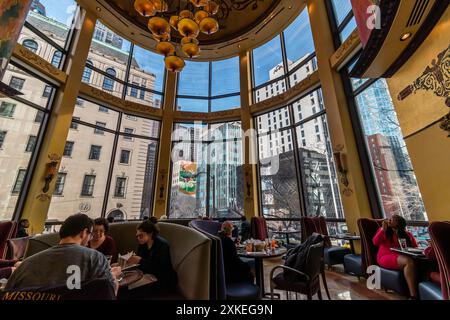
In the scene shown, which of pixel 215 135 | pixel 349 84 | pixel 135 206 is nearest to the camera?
pixel 349 84

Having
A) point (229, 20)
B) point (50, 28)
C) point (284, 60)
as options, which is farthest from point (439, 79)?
point (50, 28)

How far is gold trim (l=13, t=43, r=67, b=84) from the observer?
15.7 ft

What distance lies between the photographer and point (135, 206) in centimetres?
679

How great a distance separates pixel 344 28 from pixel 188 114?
19.1 feet

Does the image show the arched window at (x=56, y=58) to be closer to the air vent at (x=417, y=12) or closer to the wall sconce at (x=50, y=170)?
the wall sconce at (x=50, y=170)

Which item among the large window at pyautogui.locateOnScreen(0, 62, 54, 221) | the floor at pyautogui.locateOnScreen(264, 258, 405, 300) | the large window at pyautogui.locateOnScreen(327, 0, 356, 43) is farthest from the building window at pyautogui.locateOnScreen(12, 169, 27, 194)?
the large window at pyautogui.locateOnScreen(327, 0, 356, 43)

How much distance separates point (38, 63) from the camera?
202 inches

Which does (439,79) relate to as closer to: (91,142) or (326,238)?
(326,238)

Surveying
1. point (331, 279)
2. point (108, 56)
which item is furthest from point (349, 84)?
point (108, 56)

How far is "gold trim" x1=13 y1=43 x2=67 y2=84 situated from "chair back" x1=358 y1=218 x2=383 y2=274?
8.25 metres

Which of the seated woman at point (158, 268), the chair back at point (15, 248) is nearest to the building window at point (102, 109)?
the chair back at point (15, 248)

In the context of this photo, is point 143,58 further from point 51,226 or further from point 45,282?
point 45,282

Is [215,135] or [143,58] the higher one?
[143,58]

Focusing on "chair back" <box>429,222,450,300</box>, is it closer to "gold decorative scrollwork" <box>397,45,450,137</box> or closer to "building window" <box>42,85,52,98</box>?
"gold decorative scrollwork" <box>397,45,450,137</box>
